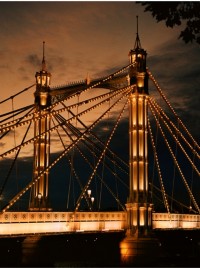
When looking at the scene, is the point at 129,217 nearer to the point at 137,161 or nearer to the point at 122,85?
the point at 137,161

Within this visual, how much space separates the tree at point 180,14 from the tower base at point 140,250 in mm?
17970

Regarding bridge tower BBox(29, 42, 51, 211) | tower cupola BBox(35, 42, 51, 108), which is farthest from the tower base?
tower cupola BBox(35, 42, 51, 108)

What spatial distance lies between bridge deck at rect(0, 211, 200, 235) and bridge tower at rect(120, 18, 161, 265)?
95cm

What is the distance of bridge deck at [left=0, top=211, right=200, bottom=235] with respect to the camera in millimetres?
25469

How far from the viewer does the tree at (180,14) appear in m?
12.3

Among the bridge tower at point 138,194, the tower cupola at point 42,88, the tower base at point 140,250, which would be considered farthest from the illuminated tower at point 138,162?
the tower cupola at point 42,88

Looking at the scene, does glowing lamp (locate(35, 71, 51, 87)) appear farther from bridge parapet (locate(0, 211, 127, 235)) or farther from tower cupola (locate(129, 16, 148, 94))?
bridge parapet (locate(0, 211, 127, 235))

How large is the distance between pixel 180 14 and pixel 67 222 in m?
17.5

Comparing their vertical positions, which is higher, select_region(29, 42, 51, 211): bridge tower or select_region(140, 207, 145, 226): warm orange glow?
select_region(29, 42, 51, 211): bridge tower

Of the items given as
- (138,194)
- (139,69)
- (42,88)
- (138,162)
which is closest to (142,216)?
(138,194)

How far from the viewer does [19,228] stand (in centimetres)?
2580

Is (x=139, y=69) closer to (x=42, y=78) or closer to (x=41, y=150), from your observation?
(x=42, y=78)

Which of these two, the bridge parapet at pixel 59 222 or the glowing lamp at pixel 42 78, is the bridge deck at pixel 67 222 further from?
the glowing lamp at pixel 42 78

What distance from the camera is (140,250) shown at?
29125mm
